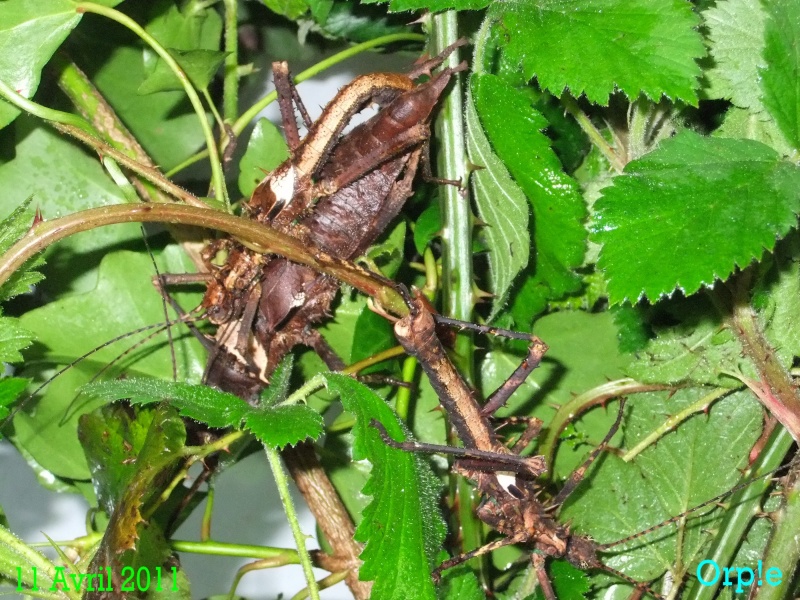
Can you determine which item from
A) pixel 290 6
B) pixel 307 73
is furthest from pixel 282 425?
pixel 290 6

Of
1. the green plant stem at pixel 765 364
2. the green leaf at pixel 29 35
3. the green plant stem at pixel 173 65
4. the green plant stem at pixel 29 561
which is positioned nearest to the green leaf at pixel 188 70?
the green plant stem at pixel 173 65

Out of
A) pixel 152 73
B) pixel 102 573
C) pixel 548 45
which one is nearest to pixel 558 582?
pixel 102 573

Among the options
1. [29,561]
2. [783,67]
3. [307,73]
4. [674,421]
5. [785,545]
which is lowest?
[785,545]

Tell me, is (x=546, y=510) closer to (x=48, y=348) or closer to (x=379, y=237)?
(x=379, y=237)

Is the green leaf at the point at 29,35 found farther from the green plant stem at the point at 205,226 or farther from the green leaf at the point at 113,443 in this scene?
the green leaf at the point at 113,443

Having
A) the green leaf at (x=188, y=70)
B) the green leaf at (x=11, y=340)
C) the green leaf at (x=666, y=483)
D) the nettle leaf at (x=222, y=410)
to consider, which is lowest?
the green leaf at (x=666, y=483)

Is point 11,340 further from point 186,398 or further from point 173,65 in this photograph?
point 173,65
